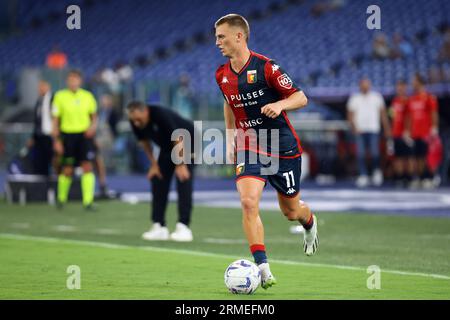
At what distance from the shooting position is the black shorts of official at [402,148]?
2420 centimetres

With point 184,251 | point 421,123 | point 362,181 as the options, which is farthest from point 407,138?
point 184,251

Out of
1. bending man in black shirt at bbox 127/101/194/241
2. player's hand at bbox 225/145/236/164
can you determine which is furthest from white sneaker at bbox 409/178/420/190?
player's hand at bbox 225/145/236/164

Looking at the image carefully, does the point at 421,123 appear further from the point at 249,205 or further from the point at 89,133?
the point at 249,205

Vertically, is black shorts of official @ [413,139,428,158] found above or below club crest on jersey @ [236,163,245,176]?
above

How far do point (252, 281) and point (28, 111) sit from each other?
2656cm

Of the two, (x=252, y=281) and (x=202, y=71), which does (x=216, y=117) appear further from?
(x=252, y=281)

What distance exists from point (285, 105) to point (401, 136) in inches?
614

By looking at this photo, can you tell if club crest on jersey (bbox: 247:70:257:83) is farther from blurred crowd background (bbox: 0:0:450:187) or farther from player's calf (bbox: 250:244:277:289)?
blurred crowd background (bbox: 0:0:450:187)

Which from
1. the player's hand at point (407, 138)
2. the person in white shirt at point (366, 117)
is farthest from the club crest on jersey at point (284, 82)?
the player's hand at point (407, 138)

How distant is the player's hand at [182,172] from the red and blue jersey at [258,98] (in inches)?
172

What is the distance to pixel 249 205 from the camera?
28.7 ft

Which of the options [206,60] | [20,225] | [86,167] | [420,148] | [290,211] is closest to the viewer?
[290,211]

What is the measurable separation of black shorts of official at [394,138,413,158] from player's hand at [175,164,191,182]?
11306 mm

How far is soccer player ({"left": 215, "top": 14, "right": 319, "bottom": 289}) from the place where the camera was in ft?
29.2
